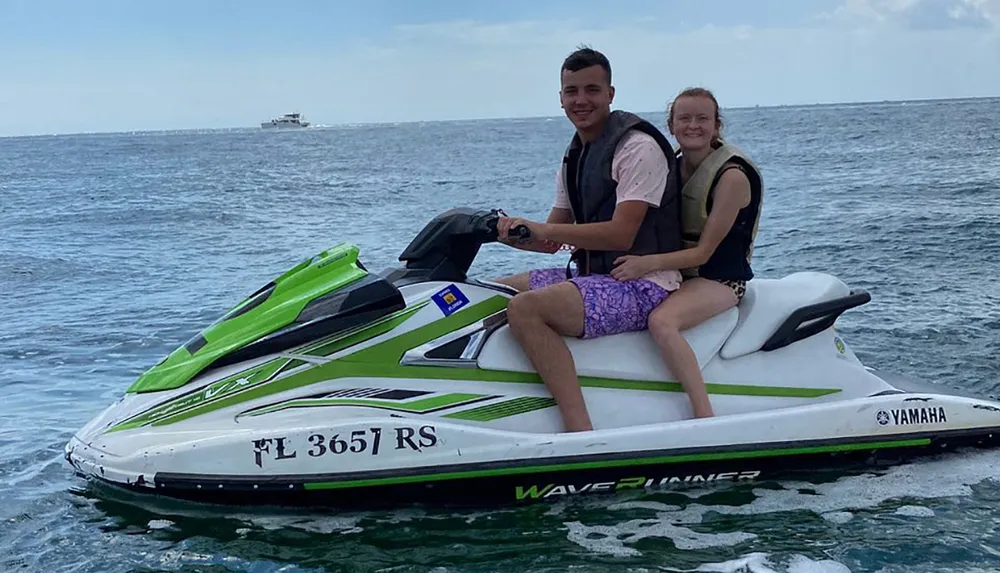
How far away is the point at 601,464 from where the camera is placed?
4.12 metres

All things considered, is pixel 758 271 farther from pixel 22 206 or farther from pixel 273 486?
pixel 22 206

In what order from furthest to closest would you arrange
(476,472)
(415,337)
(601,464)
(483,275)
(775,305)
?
(483,275) → (775,305) → (415,337) → (601,464) → (476,472)

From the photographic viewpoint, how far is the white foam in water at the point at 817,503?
393cm

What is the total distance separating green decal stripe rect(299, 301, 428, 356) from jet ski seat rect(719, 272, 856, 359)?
4.95ft

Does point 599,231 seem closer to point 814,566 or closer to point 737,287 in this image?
point 737,287

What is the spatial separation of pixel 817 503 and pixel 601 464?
99 centimetres

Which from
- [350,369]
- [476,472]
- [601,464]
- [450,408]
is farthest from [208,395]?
[601,464]

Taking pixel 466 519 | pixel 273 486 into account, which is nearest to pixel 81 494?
pixel 273 486

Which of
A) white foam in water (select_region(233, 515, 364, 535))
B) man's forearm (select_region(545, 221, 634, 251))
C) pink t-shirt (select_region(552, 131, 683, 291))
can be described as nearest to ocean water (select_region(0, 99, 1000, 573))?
white foam in water (select_region(233, 515, 364, 535))

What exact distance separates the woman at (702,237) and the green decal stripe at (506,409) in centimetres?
59

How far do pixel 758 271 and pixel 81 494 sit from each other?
8.15 metres

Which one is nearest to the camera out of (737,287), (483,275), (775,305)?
(737,287)

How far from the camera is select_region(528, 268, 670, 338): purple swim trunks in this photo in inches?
167

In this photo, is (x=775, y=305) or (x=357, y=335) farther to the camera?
(x=775, y=305)
